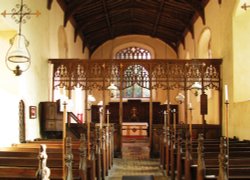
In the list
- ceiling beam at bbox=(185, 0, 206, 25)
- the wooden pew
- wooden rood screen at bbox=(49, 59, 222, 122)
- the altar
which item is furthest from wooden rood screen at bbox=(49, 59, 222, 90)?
the wooden pew

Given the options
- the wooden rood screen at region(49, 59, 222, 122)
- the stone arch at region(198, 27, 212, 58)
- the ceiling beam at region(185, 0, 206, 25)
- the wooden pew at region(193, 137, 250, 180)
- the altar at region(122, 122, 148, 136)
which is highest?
the ceiling beam at region(185, 0, 206, 25)

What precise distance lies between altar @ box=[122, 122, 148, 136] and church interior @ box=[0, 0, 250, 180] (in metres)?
0.05

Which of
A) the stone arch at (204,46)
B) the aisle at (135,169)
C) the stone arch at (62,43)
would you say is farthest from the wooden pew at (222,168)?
the stone arch at (204,46)

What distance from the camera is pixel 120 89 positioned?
12.1m

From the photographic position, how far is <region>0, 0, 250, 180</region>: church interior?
19.0 feet

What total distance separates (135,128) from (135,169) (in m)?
7.78

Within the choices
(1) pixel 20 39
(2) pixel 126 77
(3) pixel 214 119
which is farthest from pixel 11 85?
(3) pixel 214 119

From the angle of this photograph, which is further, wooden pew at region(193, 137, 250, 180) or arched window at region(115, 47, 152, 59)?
arched window at region(115, 47, 152, 59)

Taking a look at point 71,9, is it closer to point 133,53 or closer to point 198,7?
point 198,7

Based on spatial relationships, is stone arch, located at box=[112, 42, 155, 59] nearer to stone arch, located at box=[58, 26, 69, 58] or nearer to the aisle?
stone arch, located at box=[58, 26, 69, 58]

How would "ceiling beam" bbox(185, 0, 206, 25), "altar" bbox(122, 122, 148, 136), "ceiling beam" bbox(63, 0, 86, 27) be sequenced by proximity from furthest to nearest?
1. "altar" bbox(122, 122, 148, 136)
2. "ceiling beam" bbox(63, 0, 86, 27)
3. "ceiling beam" bbox(185, 0, 206, 25)

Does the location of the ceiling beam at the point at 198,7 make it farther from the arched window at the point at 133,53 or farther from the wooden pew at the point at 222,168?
the wooden pew at the point at 222,168

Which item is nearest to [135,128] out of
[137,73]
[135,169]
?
[137,73]

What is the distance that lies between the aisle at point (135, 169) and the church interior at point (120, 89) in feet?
0.09
